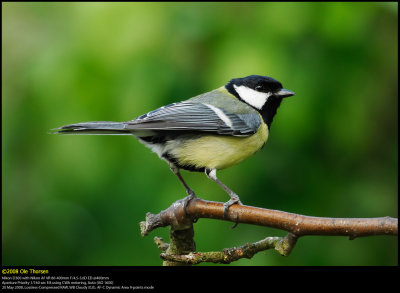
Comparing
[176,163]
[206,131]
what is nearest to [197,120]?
[206,131]

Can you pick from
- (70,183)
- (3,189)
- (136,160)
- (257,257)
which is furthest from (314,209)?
(3,189)

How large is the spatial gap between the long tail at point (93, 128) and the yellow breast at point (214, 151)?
0.26 m

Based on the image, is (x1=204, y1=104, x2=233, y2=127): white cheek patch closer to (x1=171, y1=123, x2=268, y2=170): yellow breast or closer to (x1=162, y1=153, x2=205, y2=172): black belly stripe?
(x1=171, y1=123, x2=268, y2=170): yellow breast

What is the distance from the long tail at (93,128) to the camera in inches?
71.4

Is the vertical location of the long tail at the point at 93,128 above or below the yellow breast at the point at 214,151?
above

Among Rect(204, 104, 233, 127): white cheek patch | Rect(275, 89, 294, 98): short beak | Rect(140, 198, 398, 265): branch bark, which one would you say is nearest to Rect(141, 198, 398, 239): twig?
Rect(140, 198, 398, 265): branch bark

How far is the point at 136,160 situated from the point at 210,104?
1.51ft

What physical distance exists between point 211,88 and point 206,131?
321 millimetres

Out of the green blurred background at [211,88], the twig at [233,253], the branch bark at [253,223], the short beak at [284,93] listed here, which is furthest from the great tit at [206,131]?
the twig at [233,253]

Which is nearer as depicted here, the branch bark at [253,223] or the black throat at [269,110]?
the branch bark at [253,223]

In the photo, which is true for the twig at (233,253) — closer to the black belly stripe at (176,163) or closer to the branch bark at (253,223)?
the branch bark at (253,223)

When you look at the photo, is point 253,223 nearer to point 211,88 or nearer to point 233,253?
point 233,253

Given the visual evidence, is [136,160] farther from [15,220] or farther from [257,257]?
[15,220]

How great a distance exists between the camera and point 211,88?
2.46 m
